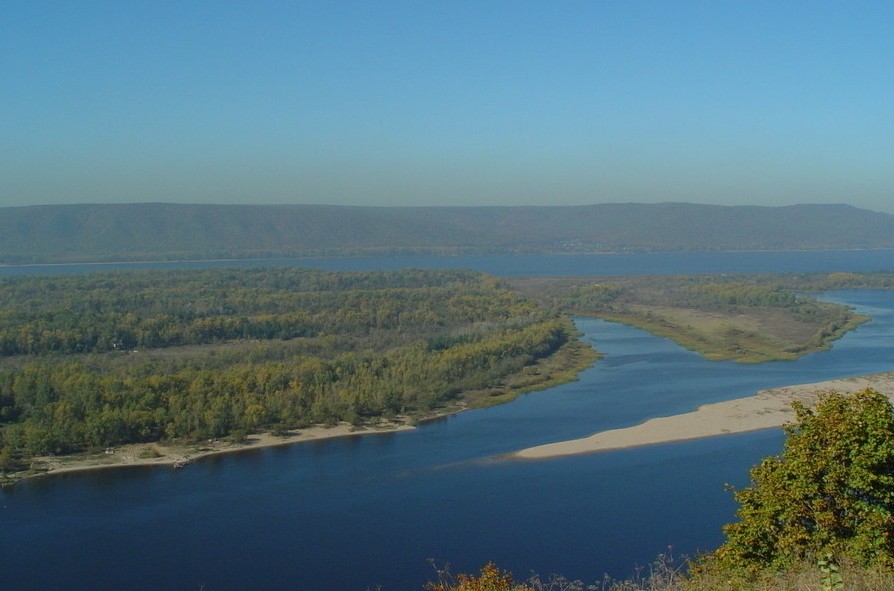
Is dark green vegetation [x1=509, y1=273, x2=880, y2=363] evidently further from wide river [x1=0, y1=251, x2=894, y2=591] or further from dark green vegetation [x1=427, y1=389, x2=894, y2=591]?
dark green vegetation [x1=427, y1=389, x2=894, y2=591]

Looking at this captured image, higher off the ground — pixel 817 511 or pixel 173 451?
pixel 817 511

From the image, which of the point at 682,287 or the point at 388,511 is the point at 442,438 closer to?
the point at 388,511

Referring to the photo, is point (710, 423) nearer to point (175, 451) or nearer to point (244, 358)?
point (175, 451)

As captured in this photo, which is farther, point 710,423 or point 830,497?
point 710,423

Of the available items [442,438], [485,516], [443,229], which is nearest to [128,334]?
[442,438]

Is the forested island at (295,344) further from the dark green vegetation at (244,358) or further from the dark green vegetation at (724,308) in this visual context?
the dark green vegetation at (724,308)

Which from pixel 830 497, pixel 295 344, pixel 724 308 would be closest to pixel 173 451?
pixel 295 344
